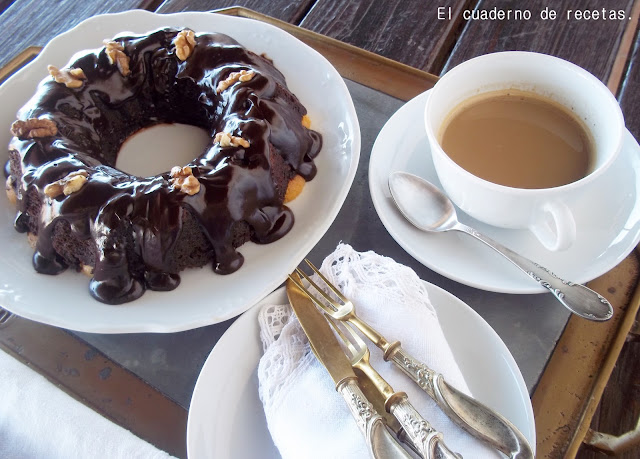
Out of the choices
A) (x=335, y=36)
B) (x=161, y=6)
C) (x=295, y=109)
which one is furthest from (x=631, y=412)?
(x=161, y=6)

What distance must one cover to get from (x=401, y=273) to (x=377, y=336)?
4.4 inches

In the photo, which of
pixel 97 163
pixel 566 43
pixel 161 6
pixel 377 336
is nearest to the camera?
pixel 377 336

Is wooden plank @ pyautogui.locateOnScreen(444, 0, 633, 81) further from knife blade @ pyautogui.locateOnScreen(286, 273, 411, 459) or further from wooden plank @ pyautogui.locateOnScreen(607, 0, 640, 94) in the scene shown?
knife blade @ pyautogui.locateOnScreen(286, 273, 411, 459)

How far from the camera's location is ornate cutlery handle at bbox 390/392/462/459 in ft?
2.13

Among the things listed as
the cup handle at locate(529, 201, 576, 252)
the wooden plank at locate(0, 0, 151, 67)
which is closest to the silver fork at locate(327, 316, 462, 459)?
the cup handle at locate(529, 201, 576, 252)

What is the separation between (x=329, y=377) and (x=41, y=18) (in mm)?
1386

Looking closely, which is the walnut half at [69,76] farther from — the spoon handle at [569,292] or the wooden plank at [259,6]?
the spoon handle at [569,292]

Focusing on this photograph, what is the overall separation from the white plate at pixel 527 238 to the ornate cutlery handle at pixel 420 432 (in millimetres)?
288

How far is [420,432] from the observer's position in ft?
2.19

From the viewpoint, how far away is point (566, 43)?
55.2 inches

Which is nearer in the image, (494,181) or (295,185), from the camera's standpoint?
(494,181)

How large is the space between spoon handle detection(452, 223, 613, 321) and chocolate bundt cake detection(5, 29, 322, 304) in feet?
1.41

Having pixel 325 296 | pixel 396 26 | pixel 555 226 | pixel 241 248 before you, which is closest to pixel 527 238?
pixel 555 226

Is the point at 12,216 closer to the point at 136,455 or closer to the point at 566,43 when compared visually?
the point at 136,455
